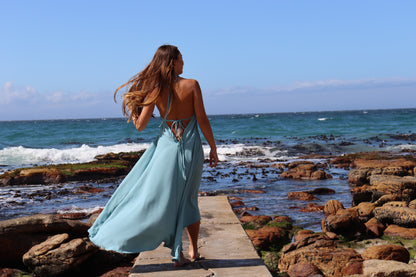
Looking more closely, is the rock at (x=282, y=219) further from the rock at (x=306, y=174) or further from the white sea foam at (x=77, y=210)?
the rock at (x=306, y=174)

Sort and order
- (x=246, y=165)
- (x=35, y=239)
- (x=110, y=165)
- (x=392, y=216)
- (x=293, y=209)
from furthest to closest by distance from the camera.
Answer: (x=246, y=165), (x=110, y=165), (x=293, y=209), (x=392, y=216), (x=35, y=239)

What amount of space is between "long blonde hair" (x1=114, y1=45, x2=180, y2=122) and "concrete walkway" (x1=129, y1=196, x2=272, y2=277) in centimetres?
142

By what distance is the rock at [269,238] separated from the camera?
6629mm

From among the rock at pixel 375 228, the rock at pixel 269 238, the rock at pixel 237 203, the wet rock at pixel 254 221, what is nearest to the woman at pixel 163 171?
the rock at pixel 269 238

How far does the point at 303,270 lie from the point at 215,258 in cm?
146

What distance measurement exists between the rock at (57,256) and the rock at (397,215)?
490 cm

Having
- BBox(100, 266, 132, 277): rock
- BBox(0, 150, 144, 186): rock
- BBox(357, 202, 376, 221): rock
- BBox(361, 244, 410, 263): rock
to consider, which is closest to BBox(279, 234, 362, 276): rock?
BBox(361, 244, 410, 263): rock

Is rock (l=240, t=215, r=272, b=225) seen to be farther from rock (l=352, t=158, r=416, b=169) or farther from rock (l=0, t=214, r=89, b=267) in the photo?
rock (l=352, t=158, r=416, b=169)

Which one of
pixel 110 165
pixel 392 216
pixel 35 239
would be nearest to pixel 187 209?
pixel 35 239

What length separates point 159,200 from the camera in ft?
12.7

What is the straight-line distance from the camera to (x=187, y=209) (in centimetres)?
403

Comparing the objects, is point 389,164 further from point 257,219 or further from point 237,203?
point 257,219

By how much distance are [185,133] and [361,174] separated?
34.3 ft

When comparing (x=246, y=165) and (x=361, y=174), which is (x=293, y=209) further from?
(x=246, y=165)
